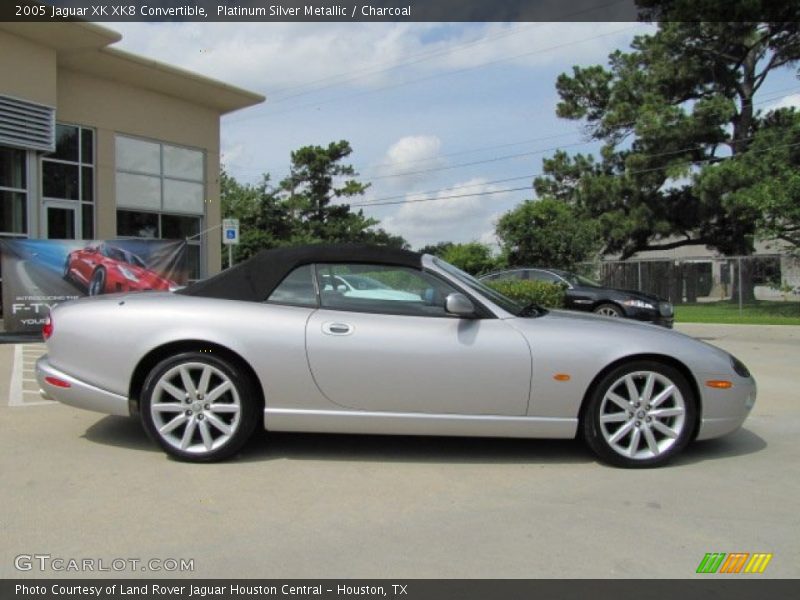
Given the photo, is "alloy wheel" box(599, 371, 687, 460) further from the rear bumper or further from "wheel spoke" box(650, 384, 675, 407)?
the rear bumper

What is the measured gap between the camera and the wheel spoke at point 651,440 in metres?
4.50

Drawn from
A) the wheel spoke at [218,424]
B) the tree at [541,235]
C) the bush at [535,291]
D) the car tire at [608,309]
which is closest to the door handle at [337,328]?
the wheel spoke at [218,424]

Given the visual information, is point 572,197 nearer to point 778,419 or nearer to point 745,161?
point 745,161

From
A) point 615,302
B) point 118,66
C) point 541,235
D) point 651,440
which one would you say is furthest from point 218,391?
point 541,235

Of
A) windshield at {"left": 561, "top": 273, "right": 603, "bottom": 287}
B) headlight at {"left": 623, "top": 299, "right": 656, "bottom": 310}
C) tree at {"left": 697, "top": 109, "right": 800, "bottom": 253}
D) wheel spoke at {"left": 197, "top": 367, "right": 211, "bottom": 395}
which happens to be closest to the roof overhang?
windshield at {"left": 561, "top": 273, "right": 603, "bottom": 287}

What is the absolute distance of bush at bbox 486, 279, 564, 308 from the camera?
13.1 metres

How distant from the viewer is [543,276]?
50.0 ft

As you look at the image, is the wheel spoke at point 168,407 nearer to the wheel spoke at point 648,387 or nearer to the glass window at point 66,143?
the wheel spoke at point 648,387

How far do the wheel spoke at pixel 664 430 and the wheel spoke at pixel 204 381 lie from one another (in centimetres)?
297

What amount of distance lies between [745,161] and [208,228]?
2051cm

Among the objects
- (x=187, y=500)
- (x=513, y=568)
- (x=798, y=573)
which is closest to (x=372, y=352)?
(x=187, y=500)

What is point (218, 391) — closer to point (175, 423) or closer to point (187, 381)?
point (187, 381)

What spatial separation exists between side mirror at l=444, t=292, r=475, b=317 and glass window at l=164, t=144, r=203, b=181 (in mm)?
16424

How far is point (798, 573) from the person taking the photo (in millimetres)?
3088
